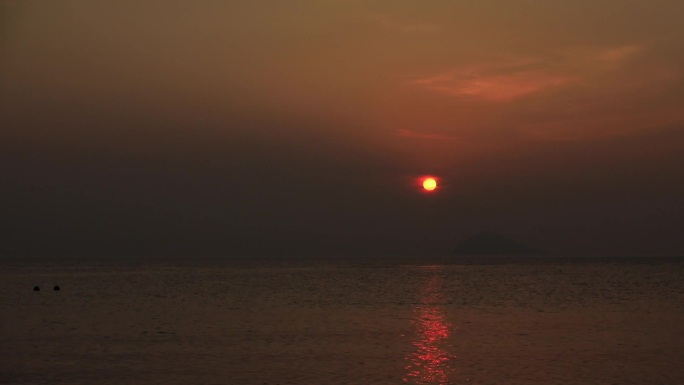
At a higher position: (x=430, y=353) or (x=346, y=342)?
(x=430, y=353)

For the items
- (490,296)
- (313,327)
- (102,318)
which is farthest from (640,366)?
(490,296)

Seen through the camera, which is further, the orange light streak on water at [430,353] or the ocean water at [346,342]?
the ocean water at [346,342]

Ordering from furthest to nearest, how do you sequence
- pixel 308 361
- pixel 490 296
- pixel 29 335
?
pixel 490 296
pixel 29 335
pixel 308 361

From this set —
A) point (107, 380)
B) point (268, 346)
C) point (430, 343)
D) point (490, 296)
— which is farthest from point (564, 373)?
point (490, 296)

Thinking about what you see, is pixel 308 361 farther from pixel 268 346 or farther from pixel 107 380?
pixel 107 380

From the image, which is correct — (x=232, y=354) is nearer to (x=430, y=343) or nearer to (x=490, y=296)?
(x=430, y=343)

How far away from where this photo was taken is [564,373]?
29203 millimetres

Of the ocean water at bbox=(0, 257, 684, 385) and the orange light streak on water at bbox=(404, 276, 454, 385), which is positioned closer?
the orange light streak on water at bbox=(404, 276, 454, 385)

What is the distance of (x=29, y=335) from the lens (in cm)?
4209

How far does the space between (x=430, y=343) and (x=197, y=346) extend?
38.5ft

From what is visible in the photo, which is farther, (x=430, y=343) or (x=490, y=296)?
(x=490, y=296)

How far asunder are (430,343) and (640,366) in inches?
408

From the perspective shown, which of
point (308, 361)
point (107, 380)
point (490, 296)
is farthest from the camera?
point (490, 296)

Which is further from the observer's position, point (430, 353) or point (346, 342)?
point (346, 342)
